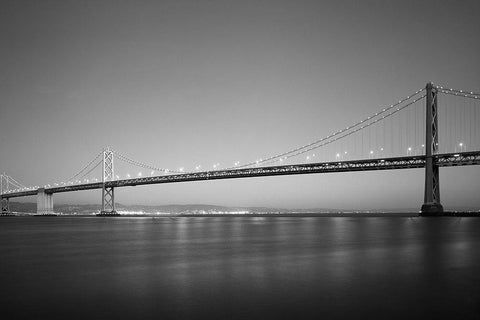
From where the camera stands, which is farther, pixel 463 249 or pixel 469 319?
pixel 463 249

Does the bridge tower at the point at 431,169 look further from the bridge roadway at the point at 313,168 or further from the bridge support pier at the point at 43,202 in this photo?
the bridge support pier at the point at 43,202

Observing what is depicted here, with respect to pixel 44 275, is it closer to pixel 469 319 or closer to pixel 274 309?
pixel 274 309

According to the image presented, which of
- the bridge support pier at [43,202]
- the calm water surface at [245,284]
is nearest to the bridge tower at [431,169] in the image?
the calm water surface at [245,284]

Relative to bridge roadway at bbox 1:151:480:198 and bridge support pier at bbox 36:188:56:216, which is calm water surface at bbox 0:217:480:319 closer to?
bridge roadway at bbox 1:151:480:198

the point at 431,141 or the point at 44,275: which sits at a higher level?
the point at 431,141

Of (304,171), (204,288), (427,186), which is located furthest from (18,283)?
(304,171)

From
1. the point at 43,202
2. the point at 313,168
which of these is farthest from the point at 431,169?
the point at 43,202
